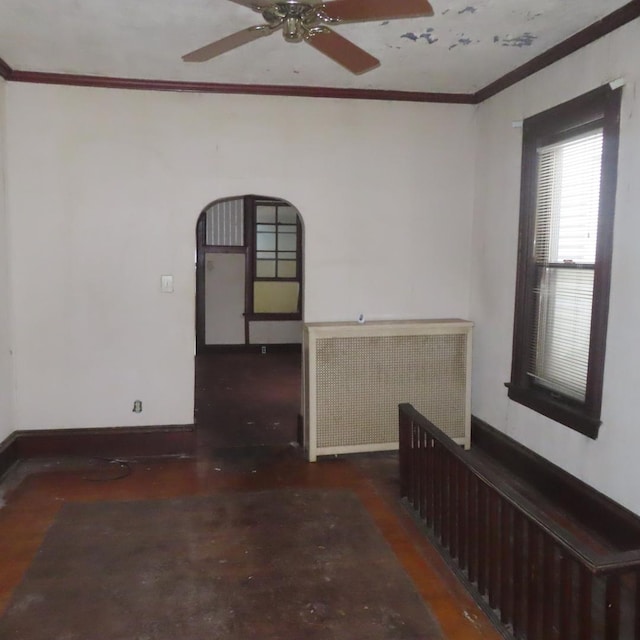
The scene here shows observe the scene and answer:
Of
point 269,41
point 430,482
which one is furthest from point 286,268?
point 430,482

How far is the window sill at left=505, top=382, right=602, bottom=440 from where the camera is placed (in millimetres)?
3047

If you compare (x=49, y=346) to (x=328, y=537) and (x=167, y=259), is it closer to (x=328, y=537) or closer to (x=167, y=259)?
(x=167, y=259)

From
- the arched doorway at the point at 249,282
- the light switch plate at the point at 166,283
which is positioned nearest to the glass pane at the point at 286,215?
the arched doorway at the point at 249,282

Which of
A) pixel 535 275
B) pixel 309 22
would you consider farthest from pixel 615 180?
pixel 309 22

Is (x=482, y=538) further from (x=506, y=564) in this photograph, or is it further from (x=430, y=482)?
(x=430, y=482)

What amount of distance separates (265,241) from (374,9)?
6504mm

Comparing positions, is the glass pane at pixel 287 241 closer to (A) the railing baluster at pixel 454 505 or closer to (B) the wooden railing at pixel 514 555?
(B) the wooden railing at pixel 514 555

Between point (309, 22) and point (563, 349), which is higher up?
point (309, 22)

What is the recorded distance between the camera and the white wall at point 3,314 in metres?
3.71

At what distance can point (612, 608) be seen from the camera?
168cm

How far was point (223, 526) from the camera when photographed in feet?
10.1

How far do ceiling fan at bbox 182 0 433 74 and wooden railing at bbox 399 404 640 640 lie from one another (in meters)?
1.77

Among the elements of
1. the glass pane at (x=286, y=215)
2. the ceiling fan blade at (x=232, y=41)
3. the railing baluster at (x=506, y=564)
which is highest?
the ceiling fan blade at (x=232, y=41)

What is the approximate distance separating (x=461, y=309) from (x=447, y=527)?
2014 millimetres
